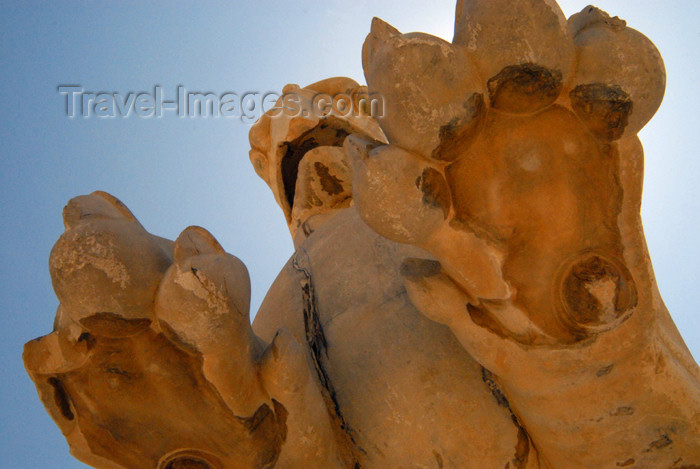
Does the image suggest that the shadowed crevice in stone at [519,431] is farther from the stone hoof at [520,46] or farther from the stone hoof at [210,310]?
the stone hoof at [520,46]

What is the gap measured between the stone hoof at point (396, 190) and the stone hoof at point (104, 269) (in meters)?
0.39

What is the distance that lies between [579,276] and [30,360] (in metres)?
0.99

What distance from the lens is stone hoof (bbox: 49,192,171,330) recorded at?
3.38 ft

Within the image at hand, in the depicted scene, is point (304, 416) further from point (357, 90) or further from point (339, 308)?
point (357, 90)

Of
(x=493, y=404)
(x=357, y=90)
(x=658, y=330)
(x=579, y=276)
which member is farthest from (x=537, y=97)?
(x=357, y=90)

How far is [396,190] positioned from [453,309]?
293 millimetres

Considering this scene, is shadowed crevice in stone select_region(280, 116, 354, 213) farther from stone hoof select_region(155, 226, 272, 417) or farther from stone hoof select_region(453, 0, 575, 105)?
stone hoof select_region(453, 0, 575, 105)

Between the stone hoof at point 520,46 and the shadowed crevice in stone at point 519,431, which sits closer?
the stone hoof at point 520,46

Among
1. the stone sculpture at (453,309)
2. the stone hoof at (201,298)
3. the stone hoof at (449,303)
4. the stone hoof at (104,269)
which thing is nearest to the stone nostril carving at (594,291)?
the stone sculpture at (453,309)

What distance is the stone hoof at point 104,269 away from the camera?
103 centimetres

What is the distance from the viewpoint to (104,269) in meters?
1.04

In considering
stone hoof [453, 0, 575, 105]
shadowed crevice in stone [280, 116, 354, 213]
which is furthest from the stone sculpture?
shadowed crevice in stone [280, 116, 354, 213]

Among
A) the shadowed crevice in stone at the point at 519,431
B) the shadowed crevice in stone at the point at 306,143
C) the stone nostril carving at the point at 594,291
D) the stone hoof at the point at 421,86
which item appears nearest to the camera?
the stone hoof at the point at 421,86

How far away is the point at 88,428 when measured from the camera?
3.95ft
